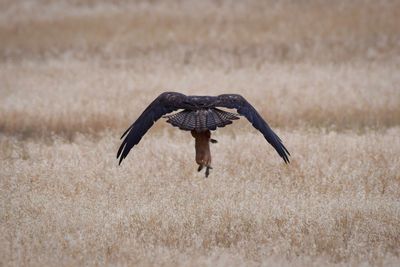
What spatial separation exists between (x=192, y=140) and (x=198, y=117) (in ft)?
15.4

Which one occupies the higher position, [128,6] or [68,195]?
[128,6]

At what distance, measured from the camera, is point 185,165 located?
36.7ft

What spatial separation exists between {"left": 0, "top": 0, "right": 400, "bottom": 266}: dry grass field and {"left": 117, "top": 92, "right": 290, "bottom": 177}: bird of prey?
0.79 m

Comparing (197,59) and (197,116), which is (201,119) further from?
(197,59)

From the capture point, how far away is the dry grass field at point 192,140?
7.90 metres

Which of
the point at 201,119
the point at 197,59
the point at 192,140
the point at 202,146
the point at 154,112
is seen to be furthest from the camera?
the point at 197,59

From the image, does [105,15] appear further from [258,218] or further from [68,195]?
[258,218]

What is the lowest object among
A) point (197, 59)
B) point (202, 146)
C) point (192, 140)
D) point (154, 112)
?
point (202, 146)

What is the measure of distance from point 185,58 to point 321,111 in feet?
24.6

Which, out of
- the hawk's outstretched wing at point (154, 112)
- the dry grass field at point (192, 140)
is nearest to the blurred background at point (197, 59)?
the dry grass field at point (192, 140)

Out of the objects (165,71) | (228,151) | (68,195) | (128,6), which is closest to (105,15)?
(128,6)

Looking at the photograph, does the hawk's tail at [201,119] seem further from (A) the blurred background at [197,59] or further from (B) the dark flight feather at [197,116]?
(A) the blurred background at [197,59]

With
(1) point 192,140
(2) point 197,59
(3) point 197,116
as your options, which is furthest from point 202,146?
(2) point 197,59

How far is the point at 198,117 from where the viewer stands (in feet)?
28.0
